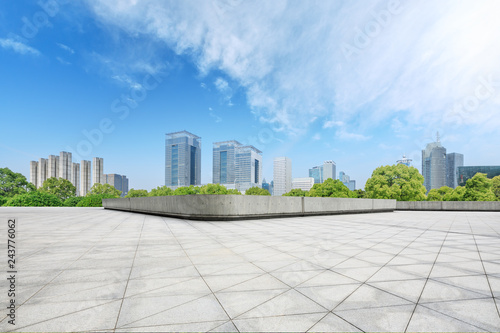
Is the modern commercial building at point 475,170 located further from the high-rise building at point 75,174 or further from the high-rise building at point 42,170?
the high-rise building at point 42,170

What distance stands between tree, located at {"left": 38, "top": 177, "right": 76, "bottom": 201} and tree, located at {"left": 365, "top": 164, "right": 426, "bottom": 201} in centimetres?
7109

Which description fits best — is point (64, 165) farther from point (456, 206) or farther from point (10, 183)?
point (456, 206)

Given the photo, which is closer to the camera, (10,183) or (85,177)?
(10,183)

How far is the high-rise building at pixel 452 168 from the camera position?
125 metres

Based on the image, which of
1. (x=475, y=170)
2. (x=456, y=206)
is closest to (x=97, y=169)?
(x=456, y=206)

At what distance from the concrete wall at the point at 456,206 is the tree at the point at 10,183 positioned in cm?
7159

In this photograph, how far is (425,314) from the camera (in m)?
2.42

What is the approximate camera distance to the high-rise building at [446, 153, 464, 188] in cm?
12519

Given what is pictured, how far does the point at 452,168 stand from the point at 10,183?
182 m

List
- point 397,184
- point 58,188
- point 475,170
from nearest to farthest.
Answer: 1. point 397,184
2. point 58,188
3. point 475,170

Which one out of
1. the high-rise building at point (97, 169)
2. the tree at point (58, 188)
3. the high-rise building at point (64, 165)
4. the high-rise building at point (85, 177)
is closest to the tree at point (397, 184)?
the tree at point (58, 188)

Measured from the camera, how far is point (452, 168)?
129500 millimetres

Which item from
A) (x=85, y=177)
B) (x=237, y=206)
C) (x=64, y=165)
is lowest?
(x=237, y=206)

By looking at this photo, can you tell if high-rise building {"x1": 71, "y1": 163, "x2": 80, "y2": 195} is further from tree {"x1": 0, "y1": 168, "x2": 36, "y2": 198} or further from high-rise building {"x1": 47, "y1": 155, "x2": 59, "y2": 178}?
tree {"x1": 0, "y1": 168, "x2": 36, "y2": 198}
